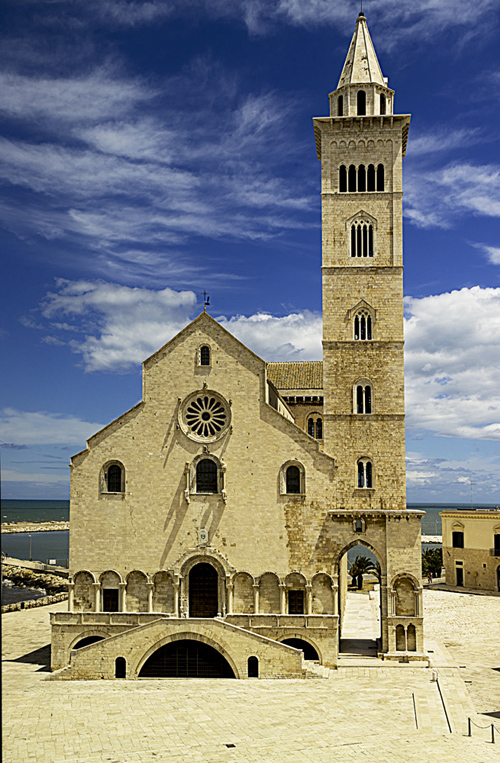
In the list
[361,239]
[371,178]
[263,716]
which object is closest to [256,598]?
[263,716]

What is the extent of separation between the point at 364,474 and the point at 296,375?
53.6 ft

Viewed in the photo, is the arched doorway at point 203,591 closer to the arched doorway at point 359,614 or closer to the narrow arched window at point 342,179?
the arched doorway at point 359,614

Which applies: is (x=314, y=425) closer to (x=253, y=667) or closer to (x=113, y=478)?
(x=113, y=478)

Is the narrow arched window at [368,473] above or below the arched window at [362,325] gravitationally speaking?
below

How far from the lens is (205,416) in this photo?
40.2 meters

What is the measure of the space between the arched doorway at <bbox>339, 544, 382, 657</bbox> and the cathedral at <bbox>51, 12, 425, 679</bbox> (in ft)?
7.50

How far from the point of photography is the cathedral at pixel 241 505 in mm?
37219

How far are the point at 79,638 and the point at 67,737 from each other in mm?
11792

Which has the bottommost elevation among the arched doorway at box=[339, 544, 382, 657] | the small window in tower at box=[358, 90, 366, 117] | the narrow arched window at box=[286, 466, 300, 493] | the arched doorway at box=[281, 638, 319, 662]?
the arched doorway at box=[339, 544, 382, 657]

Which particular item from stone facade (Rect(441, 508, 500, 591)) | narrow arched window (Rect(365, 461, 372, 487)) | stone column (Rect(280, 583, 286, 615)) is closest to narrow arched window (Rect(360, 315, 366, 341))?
narrow arched window (Rect(365, 461, 372, 487))

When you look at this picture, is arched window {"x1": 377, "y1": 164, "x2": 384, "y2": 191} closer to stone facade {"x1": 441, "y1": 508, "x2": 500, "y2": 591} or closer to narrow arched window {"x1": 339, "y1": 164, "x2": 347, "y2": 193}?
narrow arched window {"x1": 339, "y1": 164, "x2": 347, "y2": 193}

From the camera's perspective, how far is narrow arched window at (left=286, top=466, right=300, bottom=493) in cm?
3928

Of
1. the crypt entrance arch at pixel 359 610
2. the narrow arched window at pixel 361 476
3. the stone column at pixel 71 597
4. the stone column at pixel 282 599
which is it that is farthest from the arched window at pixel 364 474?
the stone column at pixel 71 597

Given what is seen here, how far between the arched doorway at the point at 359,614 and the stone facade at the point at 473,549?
815 centimetres
